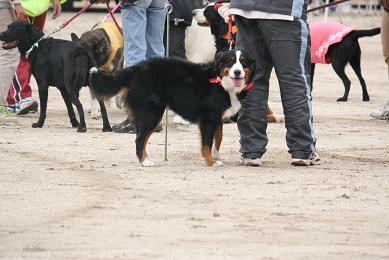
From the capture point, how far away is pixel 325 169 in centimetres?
821

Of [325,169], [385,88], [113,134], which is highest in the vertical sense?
[325,169]

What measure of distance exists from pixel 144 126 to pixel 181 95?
38cm

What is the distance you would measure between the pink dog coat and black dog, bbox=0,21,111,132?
4.28 meters

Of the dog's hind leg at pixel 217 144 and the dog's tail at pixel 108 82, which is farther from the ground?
the dog's tail at pixel 108 82

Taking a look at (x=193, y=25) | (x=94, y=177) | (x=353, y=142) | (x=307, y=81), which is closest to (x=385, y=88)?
(x=193, y=25)

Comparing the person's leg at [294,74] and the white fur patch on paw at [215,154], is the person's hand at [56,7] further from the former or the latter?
the person's leg at [294,74]

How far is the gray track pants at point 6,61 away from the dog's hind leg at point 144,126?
401cm

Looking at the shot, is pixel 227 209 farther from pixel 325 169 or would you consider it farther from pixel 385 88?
pixel 385 88

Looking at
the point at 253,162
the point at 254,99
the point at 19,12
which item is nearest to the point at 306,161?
the point at 253,162

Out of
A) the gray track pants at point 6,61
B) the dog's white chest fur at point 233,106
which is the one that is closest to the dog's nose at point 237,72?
the dog's white chest fur at point 233,106

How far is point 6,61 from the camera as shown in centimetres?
1195

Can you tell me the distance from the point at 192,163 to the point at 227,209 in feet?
7.16

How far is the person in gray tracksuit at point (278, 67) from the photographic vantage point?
8.09 meters

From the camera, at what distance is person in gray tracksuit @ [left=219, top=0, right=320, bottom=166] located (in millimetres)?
8094
